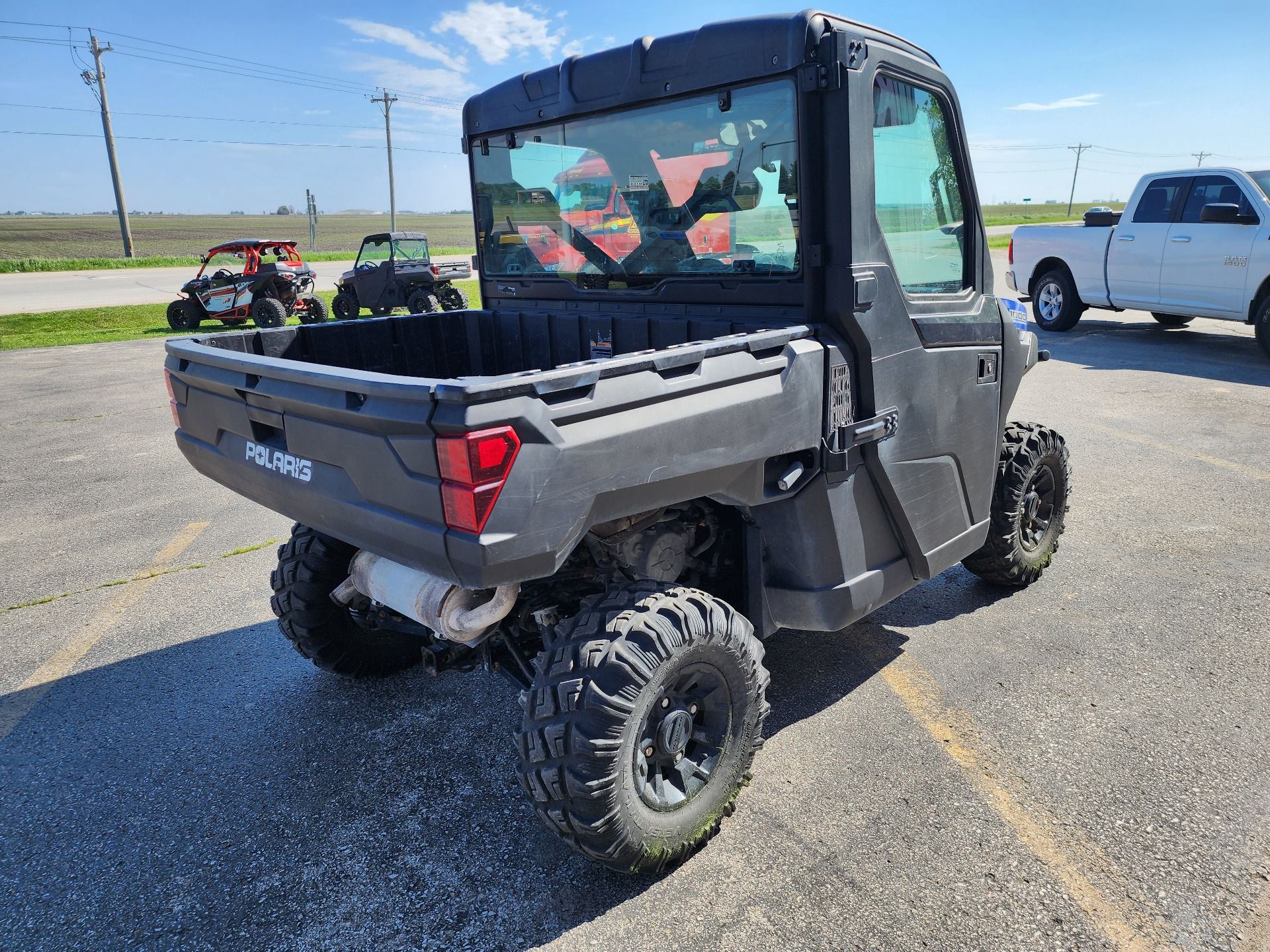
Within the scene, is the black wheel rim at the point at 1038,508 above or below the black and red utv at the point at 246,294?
below

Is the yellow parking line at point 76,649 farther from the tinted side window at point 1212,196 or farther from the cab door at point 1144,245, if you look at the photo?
the cab door at point 1144,245

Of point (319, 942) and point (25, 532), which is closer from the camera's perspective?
point (319, 942)

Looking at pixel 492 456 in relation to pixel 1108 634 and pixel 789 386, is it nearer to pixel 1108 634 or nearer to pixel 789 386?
pixel 789 386

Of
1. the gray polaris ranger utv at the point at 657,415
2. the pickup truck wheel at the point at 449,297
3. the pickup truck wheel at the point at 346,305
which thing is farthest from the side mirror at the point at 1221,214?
the pickup truck wheel at the point at 346,305

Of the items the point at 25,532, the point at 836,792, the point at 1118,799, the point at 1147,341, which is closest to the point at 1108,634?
the point at 1118,799

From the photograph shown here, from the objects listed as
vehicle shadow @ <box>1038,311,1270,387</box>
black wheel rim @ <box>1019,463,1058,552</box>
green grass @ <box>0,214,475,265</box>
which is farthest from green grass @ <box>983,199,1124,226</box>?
green grass @ <box>0,214,475,265</box>

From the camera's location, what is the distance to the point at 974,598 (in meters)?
4.40

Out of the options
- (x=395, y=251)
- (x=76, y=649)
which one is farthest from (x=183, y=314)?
(x=76, y=649)

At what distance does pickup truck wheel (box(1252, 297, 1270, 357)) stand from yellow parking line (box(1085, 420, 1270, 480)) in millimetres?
4123

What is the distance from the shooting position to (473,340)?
13.3 ft

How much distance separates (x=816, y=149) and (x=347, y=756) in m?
2.77

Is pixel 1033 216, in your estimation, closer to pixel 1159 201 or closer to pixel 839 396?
pixel 1159 201

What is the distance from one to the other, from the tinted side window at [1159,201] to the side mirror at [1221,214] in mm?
810

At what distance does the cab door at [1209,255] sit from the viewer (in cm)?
1001
